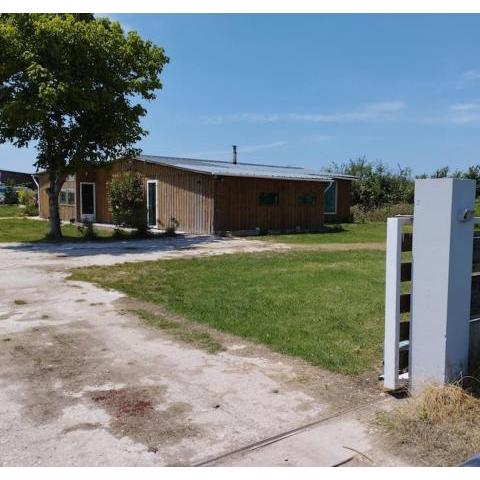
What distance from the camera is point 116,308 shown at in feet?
21.5

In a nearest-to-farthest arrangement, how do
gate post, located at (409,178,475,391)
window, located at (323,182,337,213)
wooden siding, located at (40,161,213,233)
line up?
gate post, located at (409,178,475,391) → wooden siding, located at (40,161,213,233) → window, located at (323,182,337,213)

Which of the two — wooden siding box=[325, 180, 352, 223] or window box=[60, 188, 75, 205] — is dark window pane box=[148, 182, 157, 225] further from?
wooden siding box=[325, 180, 352, 223]

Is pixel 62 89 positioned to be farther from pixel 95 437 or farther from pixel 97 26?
pixel 95 437

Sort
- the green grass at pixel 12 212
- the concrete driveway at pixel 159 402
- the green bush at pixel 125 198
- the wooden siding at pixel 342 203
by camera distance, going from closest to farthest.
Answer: the concrete driveway at pixel 159 402 → the green bush at pixel 125 198 → the wooden siding at pixel 342 203 → the green grass at pixel 12 212

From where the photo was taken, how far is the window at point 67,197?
25852 millimetres

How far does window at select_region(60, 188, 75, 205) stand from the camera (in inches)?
1018

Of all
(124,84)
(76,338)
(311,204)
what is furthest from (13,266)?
(311,204)

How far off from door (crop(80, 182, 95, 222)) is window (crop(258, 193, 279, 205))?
9214mm

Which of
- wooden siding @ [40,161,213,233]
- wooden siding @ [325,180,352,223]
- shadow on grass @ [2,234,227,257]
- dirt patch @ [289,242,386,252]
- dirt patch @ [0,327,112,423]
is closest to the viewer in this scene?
dirt patch @ [0,327,112,423]

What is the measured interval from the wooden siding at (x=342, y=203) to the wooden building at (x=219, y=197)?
373 centimetres

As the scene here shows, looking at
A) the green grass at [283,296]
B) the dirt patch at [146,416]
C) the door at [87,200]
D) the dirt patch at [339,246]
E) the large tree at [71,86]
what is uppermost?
the large tree at [71,86]

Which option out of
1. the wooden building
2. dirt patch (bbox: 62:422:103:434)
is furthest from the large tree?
dirt patch (bbox: 62:422:103:434)

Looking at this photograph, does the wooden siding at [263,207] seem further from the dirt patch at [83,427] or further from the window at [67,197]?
the dirt patch at [83,427]

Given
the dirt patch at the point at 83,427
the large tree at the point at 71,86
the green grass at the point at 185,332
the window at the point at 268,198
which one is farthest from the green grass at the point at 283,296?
the window at the point at 268,198
